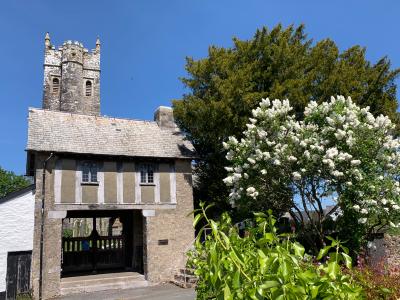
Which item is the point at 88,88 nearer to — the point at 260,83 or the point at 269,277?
the point at 260,83

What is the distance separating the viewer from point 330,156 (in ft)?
45.0

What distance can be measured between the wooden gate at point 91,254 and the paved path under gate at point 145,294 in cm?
386

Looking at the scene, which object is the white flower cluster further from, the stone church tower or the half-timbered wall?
the stone church tower

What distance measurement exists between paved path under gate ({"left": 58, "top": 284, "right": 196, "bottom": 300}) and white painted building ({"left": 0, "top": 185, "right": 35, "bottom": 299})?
2.74 meters

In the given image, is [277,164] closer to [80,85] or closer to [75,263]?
[75,263]

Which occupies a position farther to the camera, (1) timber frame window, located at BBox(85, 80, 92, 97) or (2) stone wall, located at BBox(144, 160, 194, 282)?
(1) timber frame window, located at BBox(85, 80, 92, 97)

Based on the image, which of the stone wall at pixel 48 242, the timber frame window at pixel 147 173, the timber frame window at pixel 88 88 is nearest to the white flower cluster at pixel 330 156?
the timber frame window at pixel 147 173

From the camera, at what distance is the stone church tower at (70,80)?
49.4 metres

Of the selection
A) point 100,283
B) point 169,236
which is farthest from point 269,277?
point 169,236

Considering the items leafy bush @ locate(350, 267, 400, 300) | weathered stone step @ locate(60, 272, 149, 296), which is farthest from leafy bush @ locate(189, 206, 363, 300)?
weathered stone step @ locate(60, 272, 149, 296)

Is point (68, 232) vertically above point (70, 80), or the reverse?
point (70, 80)

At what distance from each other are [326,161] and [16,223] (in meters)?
12.5

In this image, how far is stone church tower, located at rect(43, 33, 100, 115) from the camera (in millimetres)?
49406

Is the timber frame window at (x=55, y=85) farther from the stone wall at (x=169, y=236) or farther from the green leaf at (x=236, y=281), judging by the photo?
the green leaf at (x=236, y=281)
